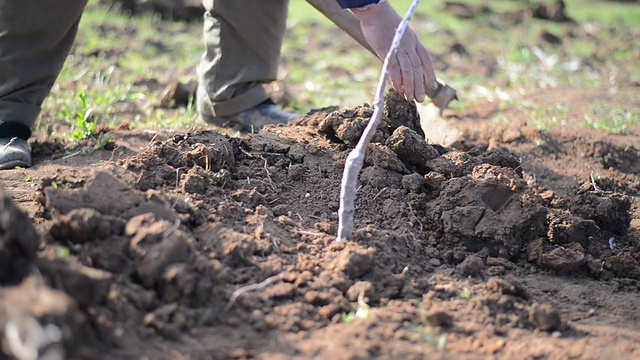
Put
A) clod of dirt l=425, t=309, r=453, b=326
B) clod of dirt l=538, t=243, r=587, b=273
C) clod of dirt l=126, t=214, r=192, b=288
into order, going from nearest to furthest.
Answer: clod of dirt l=126, t=214, r=192, b=288 → clod of dirt l=425, t=309, r=453, b=326 → clod of dirt l=538, t=243, r=587, b=273

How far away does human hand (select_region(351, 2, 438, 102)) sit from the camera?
2.96 m

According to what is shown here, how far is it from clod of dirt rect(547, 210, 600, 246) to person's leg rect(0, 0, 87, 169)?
7.62 ft

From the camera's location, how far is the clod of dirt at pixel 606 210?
294 centimetres

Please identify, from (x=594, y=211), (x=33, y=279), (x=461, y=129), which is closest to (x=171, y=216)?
(x=33, y=279)

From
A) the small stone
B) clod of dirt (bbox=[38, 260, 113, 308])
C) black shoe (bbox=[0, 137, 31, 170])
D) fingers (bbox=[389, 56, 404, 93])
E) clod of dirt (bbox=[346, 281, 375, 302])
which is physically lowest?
black shoe (bbox=[0, 137, 31, 170])

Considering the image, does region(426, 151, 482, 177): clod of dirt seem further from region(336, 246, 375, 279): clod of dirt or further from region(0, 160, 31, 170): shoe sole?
region(0, 160, 31, 170): shoe sole

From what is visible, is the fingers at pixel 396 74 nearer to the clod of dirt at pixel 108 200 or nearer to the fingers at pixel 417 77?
the fingers at pixel 417 77

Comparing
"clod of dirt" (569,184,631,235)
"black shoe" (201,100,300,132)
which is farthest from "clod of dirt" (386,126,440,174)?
"black shoe" (201,100,300,132)

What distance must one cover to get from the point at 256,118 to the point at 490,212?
1.87 metres

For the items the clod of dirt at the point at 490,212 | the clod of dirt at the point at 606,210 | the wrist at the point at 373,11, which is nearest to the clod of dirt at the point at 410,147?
the clod of dirt at the point at 490,212

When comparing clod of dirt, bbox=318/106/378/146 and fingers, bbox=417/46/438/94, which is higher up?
fingers, bbox=417/46/438/94

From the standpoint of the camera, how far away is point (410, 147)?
2979 mm

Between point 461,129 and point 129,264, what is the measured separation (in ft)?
8.72

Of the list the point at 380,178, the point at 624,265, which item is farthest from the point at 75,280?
the point at 624,265
